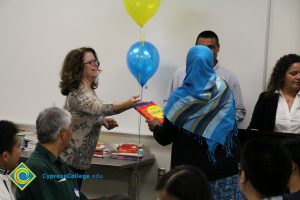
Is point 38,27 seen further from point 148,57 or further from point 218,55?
point 218,55

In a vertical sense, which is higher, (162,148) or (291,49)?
(291,49)

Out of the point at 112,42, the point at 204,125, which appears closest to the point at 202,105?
the point at 204,125

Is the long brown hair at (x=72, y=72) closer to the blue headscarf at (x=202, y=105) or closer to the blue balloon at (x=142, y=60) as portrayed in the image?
the blue balloon at (x=142, y=60)

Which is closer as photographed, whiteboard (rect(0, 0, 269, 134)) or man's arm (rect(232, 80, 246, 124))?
man's arm (rect(232, 80, 246, 124))

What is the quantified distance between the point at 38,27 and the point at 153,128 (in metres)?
2.51

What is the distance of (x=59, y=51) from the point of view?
456 cm

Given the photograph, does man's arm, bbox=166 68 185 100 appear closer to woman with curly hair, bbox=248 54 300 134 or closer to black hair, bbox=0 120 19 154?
woman with curly hair, bbox=248 54 300 134

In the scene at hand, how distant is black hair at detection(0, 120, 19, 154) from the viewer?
2.09m

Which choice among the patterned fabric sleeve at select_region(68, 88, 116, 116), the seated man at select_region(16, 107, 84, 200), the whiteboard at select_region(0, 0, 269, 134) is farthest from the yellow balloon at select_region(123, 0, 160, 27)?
the seated man at select_region(16, 107, 84, 200)

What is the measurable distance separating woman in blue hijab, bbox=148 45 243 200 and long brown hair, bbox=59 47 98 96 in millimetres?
815

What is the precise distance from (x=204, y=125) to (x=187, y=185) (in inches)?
37.3

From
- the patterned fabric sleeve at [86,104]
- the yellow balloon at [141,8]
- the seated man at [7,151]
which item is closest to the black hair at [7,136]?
the seated man at [7,151]

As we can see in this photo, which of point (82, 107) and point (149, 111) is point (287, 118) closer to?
point (149, 111)

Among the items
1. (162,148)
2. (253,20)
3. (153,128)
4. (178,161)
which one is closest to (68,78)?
(153,128)
